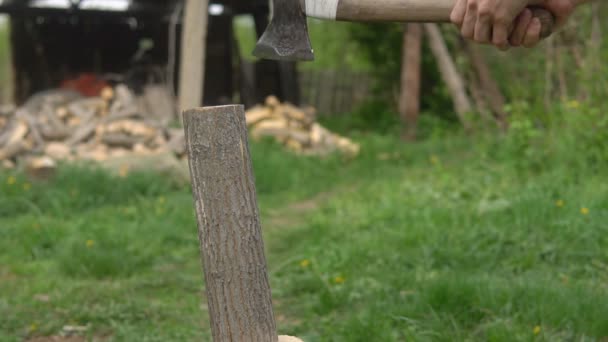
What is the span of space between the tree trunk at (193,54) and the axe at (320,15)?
5.12m

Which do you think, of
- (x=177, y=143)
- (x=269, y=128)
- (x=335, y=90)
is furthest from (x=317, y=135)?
(x=335, y=90)

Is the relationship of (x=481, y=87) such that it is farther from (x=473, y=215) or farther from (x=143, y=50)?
(x=143, y=50)

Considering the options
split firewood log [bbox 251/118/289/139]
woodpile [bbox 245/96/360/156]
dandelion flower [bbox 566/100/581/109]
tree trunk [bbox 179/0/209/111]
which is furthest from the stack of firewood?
dandelion flower [bbox 566/100/581/109]

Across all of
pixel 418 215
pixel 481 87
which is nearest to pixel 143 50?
pixel 481 87

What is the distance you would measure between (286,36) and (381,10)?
14.2 inches

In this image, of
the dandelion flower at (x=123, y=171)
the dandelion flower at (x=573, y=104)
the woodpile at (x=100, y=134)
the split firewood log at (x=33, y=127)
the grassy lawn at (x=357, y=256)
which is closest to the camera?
the grassy lawn at (x=357, y=256)

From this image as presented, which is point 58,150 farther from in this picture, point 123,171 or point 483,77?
point 483,77

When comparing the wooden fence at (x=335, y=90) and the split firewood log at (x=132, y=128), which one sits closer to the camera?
the split firewood log at (x=132, y=128)

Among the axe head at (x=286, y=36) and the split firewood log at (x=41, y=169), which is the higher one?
the axe head at (x=286, y=36)

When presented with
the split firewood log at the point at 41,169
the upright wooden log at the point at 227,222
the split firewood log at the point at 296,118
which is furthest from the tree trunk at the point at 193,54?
the upright wooden log at the point at 227,222

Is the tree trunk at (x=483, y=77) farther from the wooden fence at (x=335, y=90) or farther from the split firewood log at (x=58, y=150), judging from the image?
the wooden fence at (x=335, y=90)

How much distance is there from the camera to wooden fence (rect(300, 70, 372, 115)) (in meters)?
17.8

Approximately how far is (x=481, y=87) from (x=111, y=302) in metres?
7.62

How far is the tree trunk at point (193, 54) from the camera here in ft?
25.4
